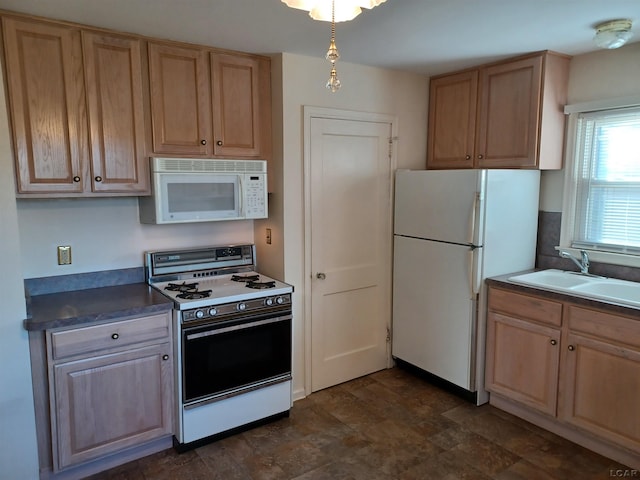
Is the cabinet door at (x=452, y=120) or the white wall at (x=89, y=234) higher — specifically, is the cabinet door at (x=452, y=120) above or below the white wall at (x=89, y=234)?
above

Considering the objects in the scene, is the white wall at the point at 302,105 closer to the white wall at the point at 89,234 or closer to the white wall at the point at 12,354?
the white wall at the point at 89,234

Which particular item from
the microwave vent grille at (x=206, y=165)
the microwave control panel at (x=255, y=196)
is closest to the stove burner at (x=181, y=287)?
the microwave control panel at (x=255, y=196)

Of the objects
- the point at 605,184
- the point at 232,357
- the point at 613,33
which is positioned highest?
the point at 613,33

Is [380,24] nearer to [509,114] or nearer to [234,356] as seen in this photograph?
[509,114]

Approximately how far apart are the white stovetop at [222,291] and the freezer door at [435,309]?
104cm

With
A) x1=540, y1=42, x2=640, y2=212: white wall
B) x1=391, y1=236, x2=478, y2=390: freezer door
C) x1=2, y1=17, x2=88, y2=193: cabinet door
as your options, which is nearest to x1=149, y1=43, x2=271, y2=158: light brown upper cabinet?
x1=2, y1=17, x2=88, y2=193: cabinet door

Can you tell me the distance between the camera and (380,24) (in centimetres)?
231

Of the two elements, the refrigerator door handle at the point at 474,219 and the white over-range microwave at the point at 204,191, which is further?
the refrigerator door handle at the point at 474,219

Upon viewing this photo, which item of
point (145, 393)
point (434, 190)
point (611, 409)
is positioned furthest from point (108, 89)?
point (611, 409)

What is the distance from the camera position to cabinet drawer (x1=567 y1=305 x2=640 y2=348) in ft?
7.45

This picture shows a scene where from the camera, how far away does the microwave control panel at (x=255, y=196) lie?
2.84m

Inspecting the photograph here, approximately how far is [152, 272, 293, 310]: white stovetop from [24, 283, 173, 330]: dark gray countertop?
8 centimetres

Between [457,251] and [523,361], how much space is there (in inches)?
31.0

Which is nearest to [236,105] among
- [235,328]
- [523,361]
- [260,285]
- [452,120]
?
[260,285]
